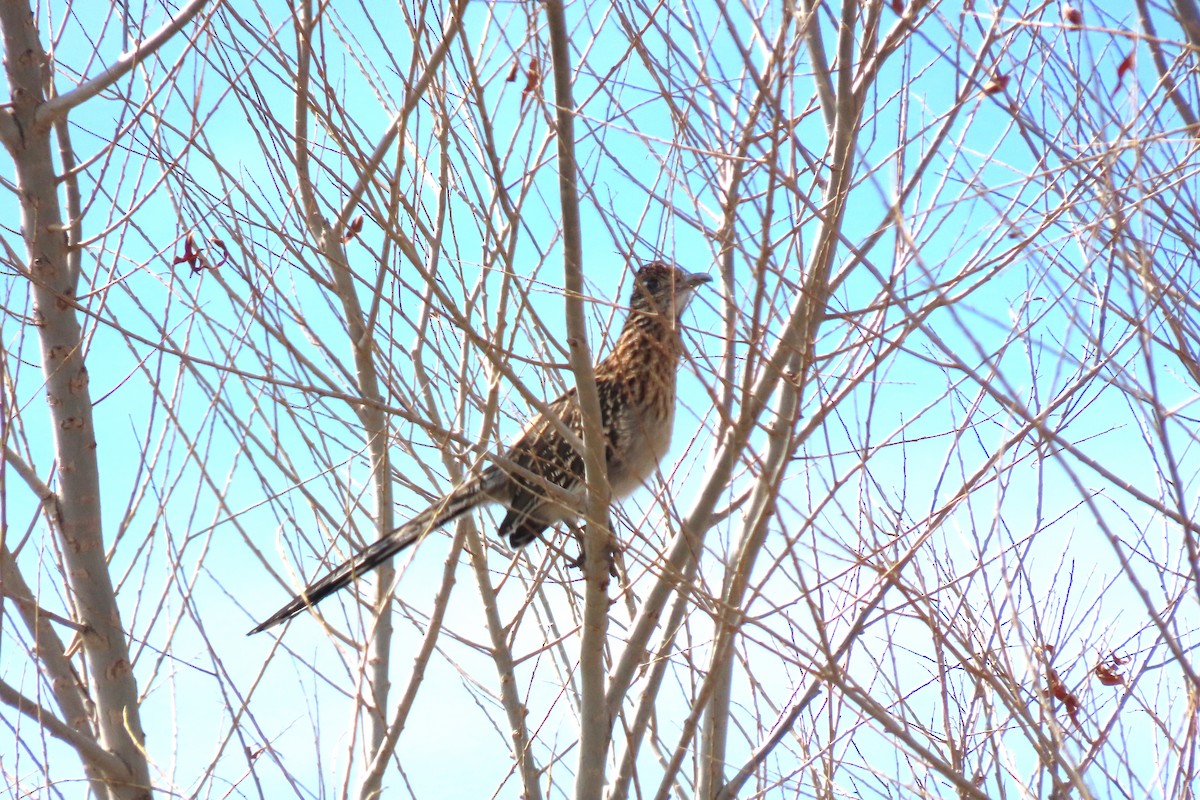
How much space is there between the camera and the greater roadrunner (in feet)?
14.9

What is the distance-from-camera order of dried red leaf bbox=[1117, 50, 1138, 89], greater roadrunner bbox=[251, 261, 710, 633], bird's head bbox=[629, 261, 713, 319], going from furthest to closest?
bird's head bbox=[629, 261, 713, 319], greater roadrunner bbox=[251, 261, 710, 633], dried red leaf bbox=[1117, 50, 1138, 89]

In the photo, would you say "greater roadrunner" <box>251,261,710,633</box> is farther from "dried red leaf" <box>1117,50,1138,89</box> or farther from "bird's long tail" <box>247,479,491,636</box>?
"dried red leaf" <box>1117,50,1138,89</box>

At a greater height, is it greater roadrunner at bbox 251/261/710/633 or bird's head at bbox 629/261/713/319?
bird's head at bbox 629/261/713/319

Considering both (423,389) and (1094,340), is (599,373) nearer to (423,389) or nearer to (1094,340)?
(423,389)

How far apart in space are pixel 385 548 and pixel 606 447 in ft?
3.06

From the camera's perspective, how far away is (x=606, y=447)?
187 inches

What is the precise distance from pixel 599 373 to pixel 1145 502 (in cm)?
331

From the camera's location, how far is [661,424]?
18.2 ft

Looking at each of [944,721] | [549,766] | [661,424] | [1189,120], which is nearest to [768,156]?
[1189,120]

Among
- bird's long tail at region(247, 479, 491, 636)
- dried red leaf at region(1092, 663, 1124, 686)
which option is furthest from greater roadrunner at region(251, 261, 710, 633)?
dried red leaf at region(1092, 663, 1124, 686)

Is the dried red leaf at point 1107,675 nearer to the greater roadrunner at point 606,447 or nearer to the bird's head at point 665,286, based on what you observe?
the greater roadrunner at point 606,447

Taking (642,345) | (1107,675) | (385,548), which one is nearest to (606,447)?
(385,548)

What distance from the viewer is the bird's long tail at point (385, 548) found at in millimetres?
4312

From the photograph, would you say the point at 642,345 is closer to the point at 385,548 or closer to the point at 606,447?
the point at 606,447
